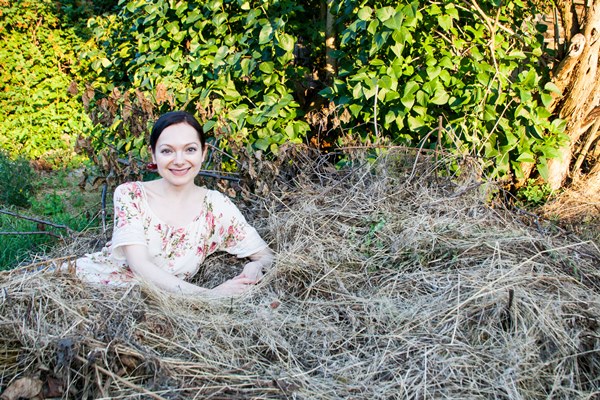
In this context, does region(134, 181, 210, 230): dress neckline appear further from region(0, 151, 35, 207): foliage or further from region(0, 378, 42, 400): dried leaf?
region(0, 151, 35, 207): foliage

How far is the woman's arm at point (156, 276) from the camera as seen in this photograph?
264 cm

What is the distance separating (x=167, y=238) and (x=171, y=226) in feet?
0.20

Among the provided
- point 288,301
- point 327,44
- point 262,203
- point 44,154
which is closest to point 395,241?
point 288,301

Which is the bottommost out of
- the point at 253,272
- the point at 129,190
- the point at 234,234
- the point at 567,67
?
the point at 253,272

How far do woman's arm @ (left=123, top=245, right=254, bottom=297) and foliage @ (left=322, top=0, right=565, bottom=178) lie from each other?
1.48 meters

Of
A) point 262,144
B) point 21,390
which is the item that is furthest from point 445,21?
point 21,390

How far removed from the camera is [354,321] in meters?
2.38

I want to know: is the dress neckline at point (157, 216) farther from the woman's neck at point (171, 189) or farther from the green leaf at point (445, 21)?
the green leaf at point (445, 21)

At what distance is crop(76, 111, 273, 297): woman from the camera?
2.68 metres

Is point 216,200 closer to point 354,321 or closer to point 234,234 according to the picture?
point 234,234

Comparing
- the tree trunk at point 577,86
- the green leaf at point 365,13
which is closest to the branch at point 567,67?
the tree trunk at point 577,86

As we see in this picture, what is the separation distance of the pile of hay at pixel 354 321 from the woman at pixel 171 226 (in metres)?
0.14

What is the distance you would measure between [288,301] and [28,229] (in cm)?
212

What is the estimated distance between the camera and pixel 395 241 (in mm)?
2850
